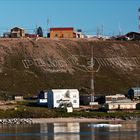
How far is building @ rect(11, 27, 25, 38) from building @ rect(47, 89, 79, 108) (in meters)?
51.7

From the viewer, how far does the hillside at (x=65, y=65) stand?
119 m

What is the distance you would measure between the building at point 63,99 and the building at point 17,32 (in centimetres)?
5170

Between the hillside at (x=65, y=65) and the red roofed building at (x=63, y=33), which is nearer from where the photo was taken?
the hillside at (x=65, y=65)

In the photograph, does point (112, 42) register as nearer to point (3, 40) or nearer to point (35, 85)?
point (3, 40)

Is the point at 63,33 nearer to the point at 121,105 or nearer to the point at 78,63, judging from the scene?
the point at 78,63

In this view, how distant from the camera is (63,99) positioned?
10044 centimetres

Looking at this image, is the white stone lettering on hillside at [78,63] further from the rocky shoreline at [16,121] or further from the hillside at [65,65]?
the rocky shoreline at [16,121]

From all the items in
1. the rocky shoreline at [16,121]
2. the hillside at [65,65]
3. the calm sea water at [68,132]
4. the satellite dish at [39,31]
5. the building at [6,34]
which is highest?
the satellite dish at [39,31]

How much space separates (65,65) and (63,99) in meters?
31.3

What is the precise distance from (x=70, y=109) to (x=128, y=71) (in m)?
41.3

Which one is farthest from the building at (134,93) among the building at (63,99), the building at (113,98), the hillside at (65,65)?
the building at (63,99)

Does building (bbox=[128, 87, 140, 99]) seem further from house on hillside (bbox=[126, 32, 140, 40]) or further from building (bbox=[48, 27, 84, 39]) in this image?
house on hillside (bbox=[126, 32, 140, 40])

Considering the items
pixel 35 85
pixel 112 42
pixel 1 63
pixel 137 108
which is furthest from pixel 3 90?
pixel 112 42

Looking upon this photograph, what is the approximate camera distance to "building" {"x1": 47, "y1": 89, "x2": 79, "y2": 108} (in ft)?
327
